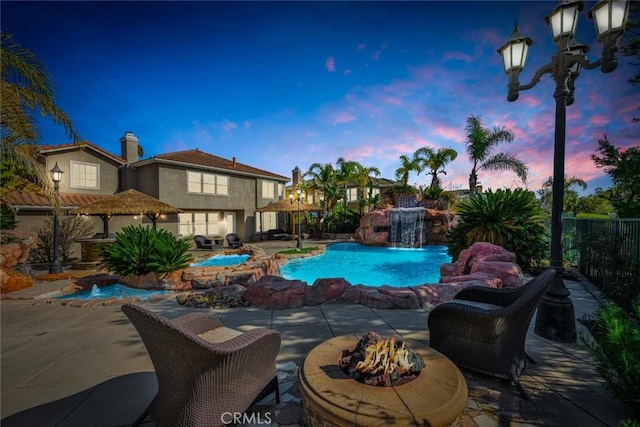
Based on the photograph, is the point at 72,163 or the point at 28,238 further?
the point at 72,163

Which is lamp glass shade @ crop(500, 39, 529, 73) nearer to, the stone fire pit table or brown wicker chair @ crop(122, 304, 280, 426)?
the stone fire pit table

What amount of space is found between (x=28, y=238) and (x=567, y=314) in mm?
14545

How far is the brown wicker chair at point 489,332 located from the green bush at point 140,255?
288 inches

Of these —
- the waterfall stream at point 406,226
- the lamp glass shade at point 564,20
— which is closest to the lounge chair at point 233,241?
the waterfall stream at point 406,226

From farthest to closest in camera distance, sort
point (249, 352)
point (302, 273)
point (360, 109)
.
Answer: point (360, 109)
point (302, 273)
point (249, 352)

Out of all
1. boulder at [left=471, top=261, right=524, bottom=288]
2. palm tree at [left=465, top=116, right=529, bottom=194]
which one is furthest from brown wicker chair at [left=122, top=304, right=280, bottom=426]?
palm tree at [left=465, top=116, right=529, bottom=194]

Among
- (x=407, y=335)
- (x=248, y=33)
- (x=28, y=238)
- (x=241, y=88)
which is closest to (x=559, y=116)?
(x=407, y=335)

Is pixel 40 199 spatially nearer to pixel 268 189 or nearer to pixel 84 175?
pixel 84 175

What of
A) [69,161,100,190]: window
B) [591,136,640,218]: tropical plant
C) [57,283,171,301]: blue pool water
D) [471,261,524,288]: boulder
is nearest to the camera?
[471,261,524,288]: boulder

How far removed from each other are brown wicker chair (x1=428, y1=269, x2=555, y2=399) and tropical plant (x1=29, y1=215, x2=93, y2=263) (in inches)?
581

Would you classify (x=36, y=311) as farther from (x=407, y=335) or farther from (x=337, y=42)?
(x=337, y=42)

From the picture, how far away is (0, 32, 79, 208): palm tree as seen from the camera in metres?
6.15

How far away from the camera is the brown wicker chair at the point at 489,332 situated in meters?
2.43

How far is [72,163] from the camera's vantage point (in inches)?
552
